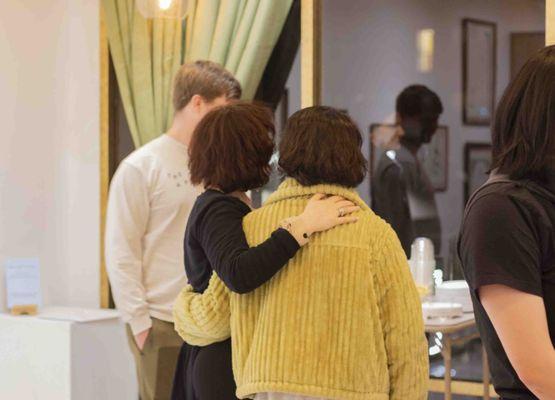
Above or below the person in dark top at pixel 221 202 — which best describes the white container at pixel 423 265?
below

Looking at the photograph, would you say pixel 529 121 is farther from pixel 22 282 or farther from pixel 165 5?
pixel 22 282

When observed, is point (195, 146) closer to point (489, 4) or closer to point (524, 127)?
point (524, 127)

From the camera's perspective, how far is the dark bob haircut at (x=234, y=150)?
220 cm

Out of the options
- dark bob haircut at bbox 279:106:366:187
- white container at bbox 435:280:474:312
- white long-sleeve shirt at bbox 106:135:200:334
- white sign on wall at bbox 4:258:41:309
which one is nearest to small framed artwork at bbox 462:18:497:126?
white container at bbox 435:280:474:312

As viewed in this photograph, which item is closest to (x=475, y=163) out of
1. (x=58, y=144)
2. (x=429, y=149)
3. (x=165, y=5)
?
(x=429, y=149)

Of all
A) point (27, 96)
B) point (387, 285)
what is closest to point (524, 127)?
point (387, 285)

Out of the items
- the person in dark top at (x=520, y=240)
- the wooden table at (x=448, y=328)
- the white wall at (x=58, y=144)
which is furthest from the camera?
the white wall at (x=58, y=144)

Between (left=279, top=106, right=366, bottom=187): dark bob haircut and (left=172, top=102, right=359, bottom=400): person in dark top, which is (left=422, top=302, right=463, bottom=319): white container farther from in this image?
(left=279, top=106, right=366, bottom=187): dark bob haircut

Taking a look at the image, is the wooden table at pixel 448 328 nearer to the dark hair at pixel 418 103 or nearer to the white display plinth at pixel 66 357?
the dark hair at pixel 418 103

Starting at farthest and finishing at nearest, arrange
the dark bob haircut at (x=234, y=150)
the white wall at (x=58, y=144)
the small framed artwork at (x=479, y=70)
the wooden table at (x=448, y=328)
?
1. the white wall at (x=58, y=144)
2. the small framed artwork at (x=479, y=70)
3. the wooden table at (x=448, y=328)
4. the dark bob haircut at (x=234, y=150)

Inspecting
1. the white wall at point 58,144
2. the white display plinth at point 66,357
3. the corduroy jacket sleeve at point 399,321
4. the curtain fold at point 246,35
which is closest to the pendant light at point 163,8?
the curtain fold at point 246,35

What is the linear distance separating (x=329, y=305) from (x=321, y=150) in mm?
322

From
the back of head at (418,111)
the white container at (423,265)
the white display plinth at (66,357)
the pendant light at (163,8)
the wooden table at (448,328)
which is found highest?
the pendant light at (163,8)

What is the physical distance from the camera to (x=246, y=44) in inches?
154
